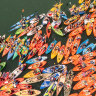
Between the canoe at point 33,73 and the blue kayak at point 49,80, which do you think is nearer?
the blue kayak at point 49,80

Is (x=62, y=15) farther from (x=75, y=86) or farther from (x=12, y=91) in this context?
(x=12, y=91)

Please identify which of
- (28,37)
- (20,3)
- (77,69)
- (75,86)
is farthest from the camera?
(20,3)

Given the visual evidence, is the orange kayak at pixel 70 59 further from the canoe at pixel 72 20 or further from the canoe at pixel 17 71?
the canoe at pixel 72 20

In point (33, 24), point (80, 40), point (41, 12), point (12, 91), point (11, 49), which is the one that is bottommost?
point (12, 91)

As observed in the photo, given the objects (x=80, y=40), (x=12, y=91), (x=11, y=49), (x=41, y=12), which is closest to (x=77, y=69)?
(x=80, y=40)

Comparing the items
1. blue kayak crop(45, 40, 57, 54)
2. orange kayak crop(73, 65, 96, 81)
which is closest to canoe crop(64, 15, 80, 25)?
blue kayak crop(45, 40, 57, 54)

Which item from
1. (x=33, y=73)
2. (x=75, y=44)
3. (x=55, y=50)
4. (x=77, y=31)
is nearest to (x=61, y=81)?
(x=33, y=73)

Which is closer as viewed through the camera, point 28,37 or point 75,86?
point 75,86

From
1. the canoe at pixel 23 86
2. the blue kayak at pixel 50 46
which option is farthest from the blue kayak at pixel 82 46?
the canoe at pixel 23 86
